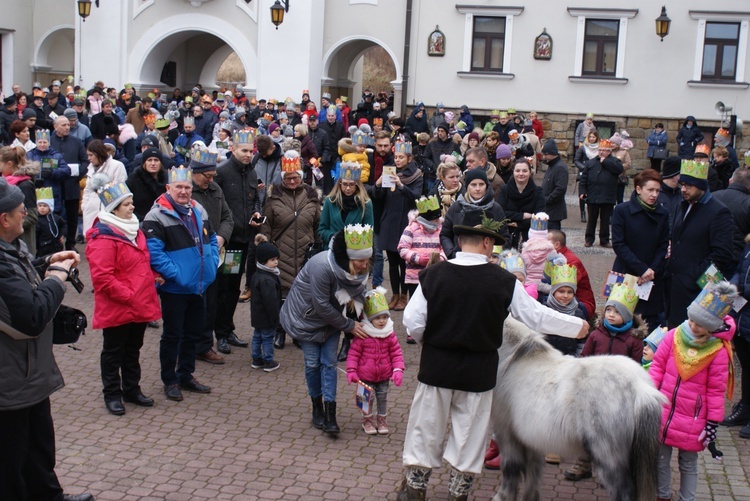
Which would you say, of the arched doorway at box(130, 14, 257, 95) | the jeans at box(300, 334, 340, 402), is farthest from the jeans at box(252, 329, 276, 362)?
the arched doorway at box(130, 14, 257, 95)

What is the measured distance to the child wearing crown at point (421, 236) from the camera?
32.0 feet

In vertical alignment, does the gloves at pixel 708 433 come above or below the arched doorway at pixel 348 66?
below

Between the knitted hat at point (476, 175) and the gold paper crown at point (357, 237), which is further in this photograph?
the knitted hat at point (476, 175)

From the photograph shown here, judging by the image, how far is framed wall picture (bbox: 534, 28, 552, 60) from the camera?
2581 centimetres

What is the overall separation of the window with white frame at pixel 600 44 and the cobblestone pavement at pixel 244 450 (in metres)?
19.2

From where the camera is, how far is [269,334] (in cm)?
863

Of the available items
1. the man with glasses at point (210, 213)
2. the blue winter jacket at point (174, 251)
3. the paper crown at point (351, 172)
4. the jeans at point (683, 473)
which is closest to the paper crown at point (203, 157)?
the man with glasses at point (210, 213)

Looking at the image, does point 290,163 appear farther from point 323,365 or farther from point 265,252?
point 323,365

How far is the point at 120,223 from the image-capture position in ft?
23.0

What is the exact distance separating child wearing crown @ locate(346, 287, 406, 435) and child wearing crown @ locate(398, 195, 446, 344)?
2710 mm

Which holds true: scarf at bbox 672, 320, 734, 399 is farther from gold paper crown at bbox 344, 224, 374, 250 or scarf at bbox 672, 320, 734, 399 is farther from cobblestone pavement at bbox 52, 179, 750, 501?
gold paper crown at bbox 344, 224, 374, 250

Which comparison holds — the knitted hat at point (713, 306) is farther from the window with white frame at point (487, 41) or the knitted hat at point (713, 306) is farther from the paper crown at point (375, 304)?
the window with white frame at point (487, 41)

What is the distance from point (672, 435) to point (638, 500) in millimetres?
828

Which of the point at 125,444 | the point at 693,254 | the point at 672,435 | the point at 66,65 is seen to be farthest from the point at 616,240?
the point at 66,65
